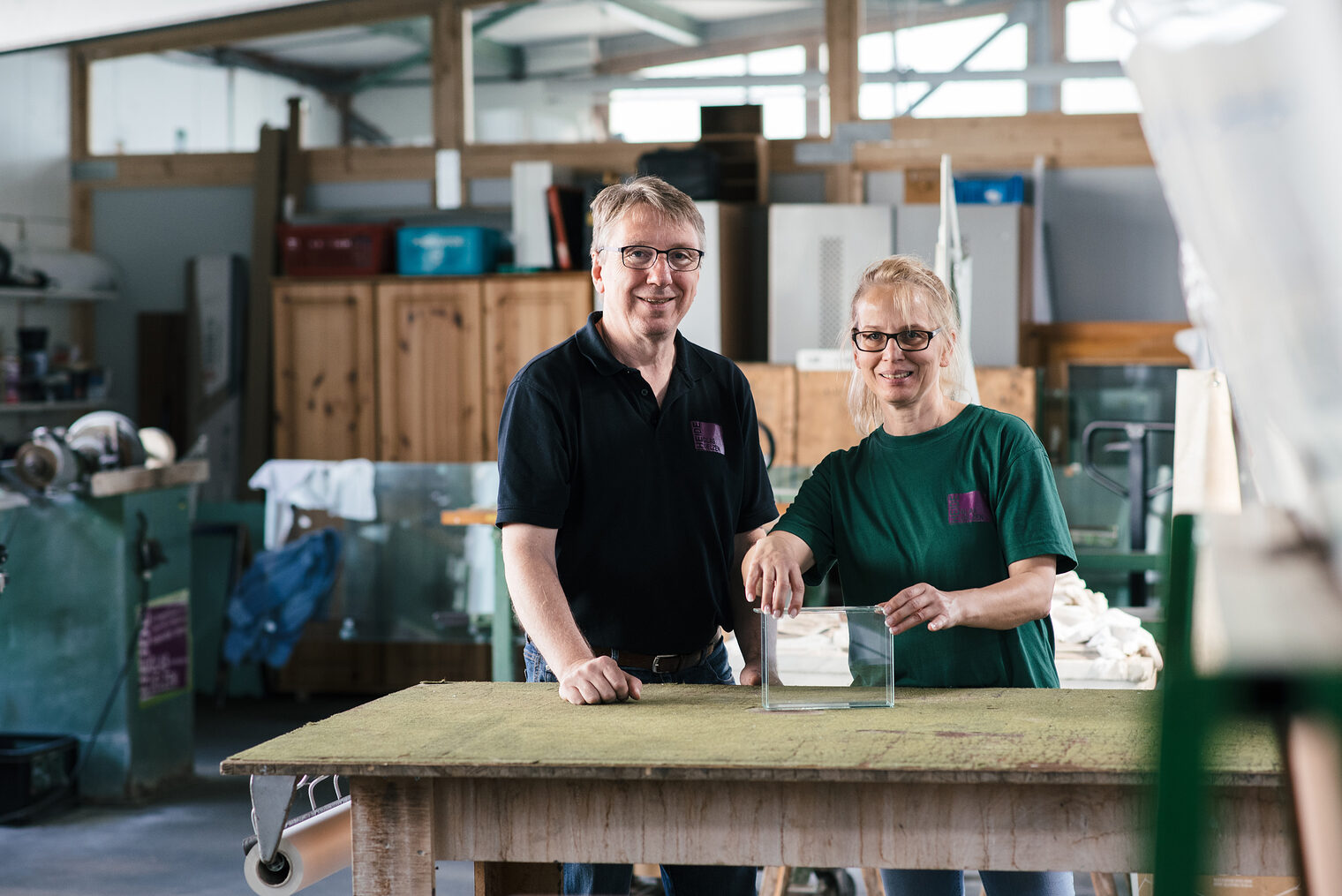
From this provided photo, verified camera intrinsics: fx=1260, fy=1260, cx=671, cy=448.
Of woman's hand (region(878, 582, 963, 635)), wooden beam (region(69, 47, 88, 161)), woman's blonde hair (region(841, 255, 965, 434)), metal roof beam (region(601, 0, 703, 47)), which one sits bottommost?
woman's hand (region(878, 582, 963, 635))

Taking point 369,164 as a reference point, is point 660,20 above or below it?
above

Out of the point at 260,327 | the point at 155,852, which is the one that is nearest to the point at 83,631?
the point at 155,852

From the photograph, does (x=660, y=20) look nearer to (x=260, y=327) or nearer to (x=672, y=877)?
(x=260, y=327)

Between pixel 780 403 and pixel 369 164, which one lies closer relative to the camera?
pixel 780 403

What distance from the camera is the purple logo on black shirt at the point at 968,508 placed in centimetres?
171

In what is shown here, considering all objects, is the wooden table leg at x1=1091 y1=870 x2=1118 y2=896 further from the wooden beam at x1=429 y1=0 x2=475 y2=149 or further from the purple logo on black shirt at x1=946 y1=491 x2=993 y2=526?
the wooden beam at x1=429 y1=0 x2=475 y2=149

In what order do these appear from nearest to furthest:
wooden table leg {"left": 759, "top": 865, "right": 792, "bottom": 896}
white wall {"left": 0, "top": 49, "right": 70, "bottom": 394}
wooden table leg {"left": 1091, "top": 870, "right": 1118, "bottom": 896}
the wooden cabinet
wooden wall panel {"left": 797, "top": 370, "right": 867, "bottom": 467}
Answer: wooden table leg {"left": 1091, "top": 870, "right": 1118, "bottom": 896} → wooden table leg {"left": 759, "top": 865, "right": 792, "bottom": 896} → wooden wall panel {"left": 797, "top": 370, "right": 867, "bottom": 467} → the wooden cabinet → white wall {"left": 0, "top": 49, "right": 70, "bottom": 394}

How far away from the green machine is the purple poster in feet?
0.04

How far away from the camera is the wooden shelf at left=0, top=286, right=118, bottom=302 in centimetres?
581

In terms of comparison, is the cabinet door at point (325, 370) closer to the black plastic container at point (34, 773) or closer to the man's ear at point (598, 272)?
the black plastic container at point (34, 773)

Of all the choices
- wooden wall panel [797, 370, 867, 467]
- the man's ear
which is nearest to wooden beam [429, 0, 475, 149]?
wooden wall panel [797, 370, 867, 467]

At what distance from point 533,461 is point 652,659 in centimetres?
37

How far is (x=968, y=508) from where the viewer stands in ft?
5.62

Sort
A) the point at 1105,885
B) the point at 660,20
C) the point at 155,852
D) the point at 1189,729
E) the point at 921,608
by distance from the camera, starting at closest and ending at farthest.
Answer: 1. the point at 1189,729
2. the point at 921,608
3. the point at 1105,885
4. the point at 155,852
5. the point at 660,20
